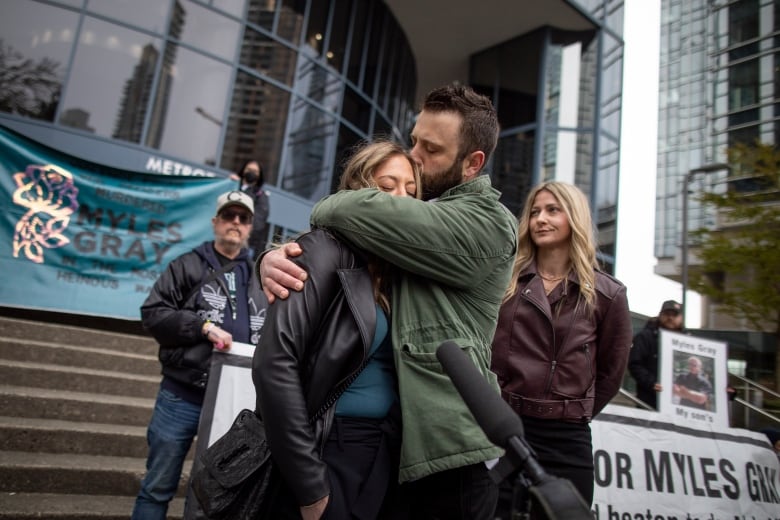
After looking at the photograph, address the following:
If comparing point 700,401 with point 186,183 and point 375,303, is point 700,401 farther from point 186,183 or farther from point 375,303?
point 186,183

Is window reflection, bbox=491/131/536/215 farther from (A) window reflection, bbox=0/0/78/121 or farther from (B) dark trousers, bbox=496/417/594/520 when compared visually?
(B) dark trousers, bbox=496/417/594/520

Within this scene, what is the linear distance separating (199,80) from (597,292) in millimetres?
10036

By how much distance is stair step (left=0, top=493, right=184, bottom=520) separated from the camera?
3.52 meters

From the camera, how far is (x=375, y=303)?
152 centimetres

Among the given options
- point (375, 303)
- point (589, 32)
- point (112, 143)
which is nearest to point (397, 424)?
point (375, 303)

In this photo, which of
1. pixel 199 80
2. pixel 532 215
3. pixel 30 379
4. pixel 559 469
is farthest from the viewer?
pixel 199 80

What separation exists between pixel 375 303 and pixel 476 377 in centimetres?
64

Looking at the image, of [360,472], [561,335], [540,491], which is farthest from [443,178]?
[561,335]

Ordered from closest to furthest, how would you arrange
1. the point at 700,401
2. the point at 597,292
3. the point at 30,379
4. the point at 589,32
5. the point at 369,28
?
the point at 597,292
the point at 30,379
the point at 700,401
the point at 369,28
the point at 589,32

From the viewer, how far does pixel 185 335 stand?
326 cm

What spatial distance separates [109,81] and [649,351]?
407 inches

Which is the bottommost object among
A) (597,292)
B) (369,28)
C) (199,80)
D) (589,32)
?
(597,292)

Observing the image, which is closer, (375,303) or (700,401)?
(375,303)

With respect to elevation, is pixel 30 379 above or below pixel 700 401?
below
